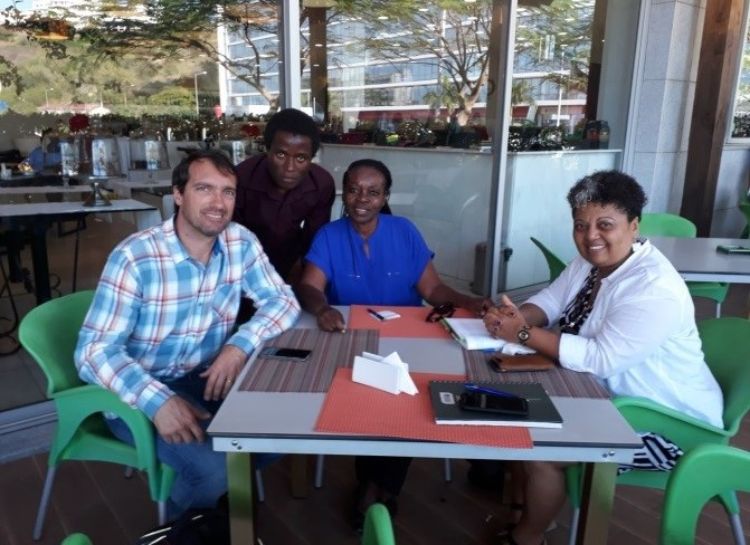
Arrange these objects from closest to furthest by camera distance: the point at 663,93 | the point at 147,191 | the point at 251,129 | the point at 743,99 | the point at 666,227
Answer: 1. the point at 251,129
2. the point at 147,191
3. the point at 666,227
4. the point at 663,93
5. the point at 743,99

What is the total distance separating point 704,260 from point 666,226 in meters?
0.91

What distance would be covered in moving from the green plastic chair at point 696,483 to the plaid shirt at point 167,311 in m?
1.15

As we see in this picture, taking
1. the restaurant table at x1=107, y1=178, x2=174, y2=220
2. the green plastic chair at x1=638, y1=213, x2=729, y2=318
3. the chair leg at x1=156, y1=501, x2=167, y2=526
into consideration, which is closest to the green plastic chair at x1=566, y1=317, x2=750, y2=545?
the chair leg at x1=156, y1=501, x2=167, y2=526

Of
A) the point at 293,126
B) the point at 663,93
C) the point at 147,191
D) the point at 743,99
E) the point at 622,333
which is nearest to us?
the point at 622,333

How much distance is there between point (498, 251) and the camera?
14.4 feet

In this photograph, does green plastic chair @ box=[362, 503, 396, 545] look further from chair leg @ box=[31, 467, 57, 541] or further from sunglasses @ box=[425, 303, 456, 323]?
chair leg @ box=[31, 467, 57, 541]

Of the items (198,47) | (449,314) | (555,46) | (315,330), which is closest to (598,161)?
(555,46)

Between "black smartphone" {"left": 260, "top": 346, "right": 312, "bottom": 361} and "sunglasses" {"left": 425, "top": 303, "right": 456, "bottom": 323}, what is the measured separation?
48 centimetres

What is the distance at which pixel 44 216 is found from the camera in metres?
3.06

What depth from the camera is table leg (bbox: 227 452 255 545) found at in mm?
1305

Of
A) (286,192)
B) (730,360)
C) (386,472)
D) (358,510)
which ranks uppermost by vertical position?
(286,192)

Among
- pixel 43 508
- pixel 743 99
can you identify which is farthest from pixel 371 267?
pixel 743 99

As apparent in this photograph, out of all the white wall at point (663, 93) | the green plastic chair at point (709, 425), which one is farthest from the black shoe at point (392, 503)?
the white wall at point (663, 93)

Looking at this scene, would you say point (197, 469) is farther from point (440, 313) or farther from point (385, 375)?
point (440, 313)
